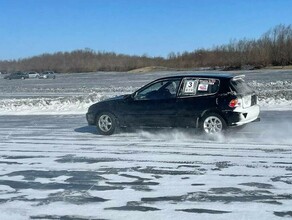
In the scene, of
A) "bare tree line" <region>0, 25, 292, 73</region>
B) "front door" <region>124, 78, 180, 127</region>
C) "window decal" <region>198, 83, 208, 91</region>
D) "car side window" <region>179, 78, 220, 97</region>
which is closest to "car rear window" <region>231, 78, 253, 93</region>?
"car side window" <region>179, 78, 220, 97</region>

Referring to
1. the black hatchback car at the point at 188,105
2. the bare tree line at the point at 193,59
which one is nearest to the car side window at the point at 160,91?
the black hatchback car at the point at 188,105

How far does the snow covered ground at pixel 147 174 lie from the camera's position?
5.62 m

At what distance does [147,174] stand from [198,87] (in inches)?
158

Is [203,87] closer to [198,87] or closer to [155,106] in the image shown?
[198,87]

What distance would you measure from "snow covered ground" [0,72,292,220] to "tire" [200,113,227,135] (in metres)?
0.26

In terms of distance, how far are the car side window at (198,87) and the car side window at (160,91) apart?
214 mm

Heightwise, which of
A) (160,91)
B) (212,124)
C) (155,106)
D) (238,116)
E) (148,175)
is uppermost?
(160,91)

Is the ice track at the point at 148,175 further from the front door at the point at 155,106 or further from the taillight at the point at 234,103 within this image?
the taillight at the point at 234,103

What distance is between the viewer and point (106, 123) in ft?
38.8

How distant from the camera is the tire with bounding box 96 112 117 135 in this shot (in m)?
11.7

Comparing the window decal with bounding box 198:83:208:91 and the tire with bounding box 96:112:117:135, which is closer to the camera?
the window decal with bounding box 198:83:208:91

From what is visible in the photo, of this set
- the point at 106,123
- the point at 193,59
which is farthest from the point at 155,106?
the point at 193,59

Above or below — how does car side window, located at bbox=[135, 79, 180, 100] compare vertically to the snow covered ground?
above

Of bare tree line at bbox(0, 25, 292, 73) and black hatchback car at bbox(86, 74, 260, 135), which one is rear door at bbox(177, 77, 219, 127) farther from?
bare tree line at bbox(0, 25, 292, 73)
